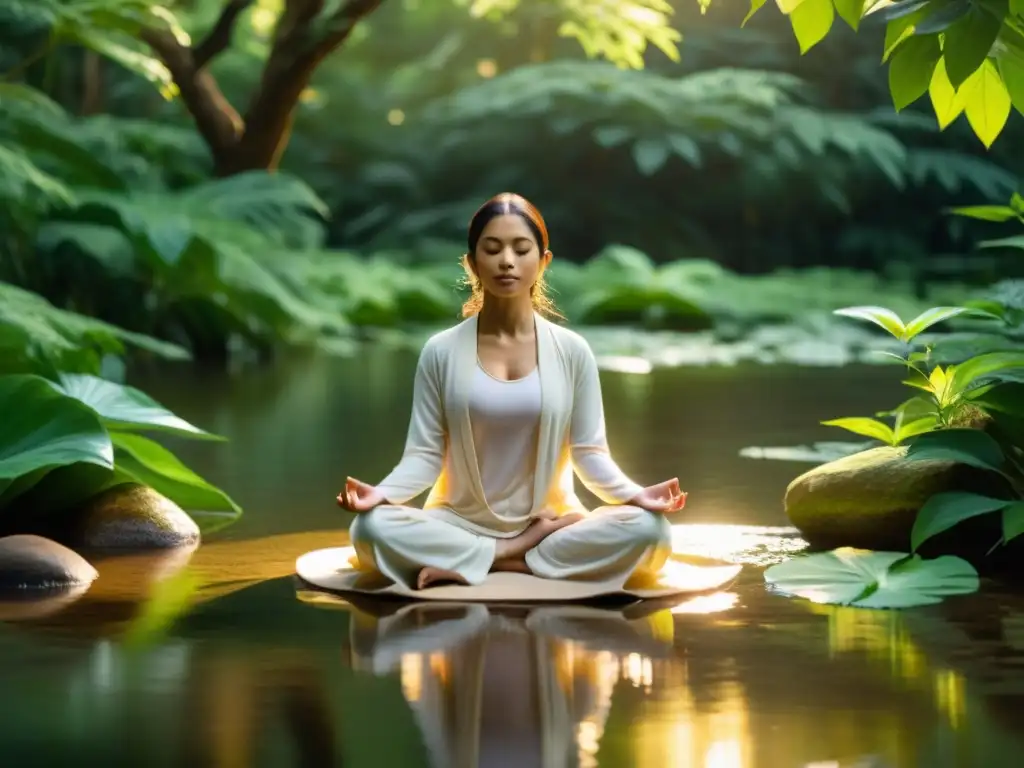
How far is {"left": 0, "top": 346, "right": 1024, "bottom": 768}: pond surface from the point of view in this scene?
2.41 metres

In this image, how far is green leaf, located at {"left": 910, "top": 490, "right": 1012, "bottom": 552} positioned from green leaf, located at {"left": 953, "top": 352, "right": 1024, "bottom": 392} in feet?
1.09

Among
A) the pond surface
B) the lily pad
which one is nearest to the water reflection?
the pond surface

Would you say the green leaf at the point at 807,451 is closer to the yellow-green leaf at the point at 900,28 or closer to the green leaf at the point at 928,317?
the green leaf at the point at 928,317

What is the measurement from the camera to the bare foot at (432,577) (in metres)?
3.60

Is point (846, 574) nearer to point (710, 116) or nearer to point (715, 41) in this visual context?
point (710, 116)

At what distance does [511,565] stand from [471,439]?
26 centimetres

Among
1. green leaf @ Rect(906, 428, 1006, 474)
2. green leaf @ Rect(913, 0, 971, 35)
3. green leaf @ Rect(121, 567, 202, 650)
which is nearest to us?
green leaf @ Rect(913, 0, 971, 35)

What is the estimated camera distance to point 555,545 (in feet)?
12.0

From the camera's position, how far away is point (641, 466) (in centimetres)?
579

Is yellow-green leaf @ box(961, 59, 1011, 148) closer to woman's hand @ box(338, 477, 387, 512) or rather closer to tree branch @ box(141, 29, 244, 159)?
woman's hand @ box(338, 477, 387, 512)

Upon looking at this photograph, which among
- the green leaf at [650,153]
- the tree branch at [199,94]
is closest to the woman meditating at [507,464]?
the tree branch at [199,94]

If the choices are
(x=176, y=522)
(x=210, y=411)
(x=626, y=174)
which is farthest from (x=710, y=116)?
(x=176, y=522)

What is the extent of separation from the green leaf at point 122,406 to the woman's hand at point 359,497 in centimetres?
77

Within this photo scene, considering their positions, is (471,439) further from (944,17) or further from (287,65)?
(287,65)
